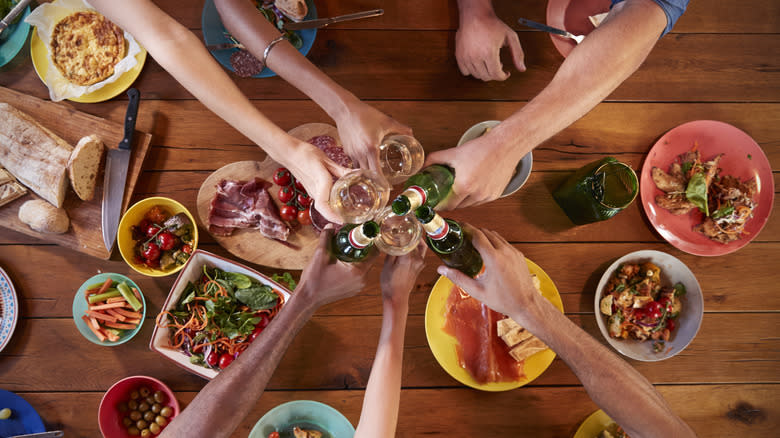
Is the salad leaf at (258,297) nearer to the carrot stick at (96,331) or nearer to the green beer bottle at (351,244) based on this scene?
the green beer bottle at (351,244)

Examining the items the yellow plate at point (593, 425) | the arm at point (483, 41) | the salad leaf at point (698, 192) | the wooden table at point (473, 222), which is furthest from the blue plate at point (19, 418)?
the salad leaf at point (698, 192)

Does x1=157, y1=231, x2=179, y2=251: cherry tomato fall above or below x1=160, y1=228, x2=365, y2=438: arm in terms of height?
above

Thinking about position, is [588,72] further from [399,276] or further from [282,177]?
[282,177]

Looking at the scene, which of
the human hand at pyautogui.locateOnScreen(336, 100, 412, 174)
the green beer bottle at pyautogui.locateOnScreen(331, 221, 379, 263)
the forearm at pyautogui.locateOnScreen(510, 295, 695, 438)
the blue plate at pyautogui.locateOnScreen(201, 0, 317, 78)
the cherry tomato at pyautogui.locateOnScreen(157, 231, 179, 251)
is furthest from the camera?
the blue plate at pyautogui.locateOnScreen(201, 0, 317, 78)

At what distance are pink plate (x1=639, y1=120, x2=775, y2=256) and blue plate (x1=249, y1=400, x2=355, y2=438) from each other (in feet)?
4.94

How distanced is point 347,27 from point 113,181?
118cm

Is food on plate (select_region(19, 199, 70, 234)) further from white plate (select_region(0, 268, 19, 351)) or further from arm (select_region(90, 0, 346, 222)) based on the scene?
arm (select_region(90, 0, 346, 222))

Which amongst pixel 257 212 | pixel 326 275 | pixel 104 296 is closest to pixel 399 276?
pixel 326 275

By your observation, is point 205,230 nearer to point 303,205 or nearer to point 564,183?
point 303,205

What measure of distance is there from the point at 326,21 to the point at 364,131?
24.1 inches

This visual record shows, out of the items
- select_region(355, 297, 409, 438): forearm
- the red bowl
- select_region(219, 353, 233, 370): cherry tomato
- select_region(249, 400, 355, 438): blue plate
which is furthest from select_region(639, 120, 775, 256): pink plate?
the red bowl

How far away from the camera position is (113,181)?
6.23 feet

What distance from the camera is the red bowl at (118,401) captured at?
5.78 feet

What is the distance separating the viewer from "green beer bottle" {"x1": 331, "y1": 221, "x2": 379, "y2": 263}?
1368 millimetres
